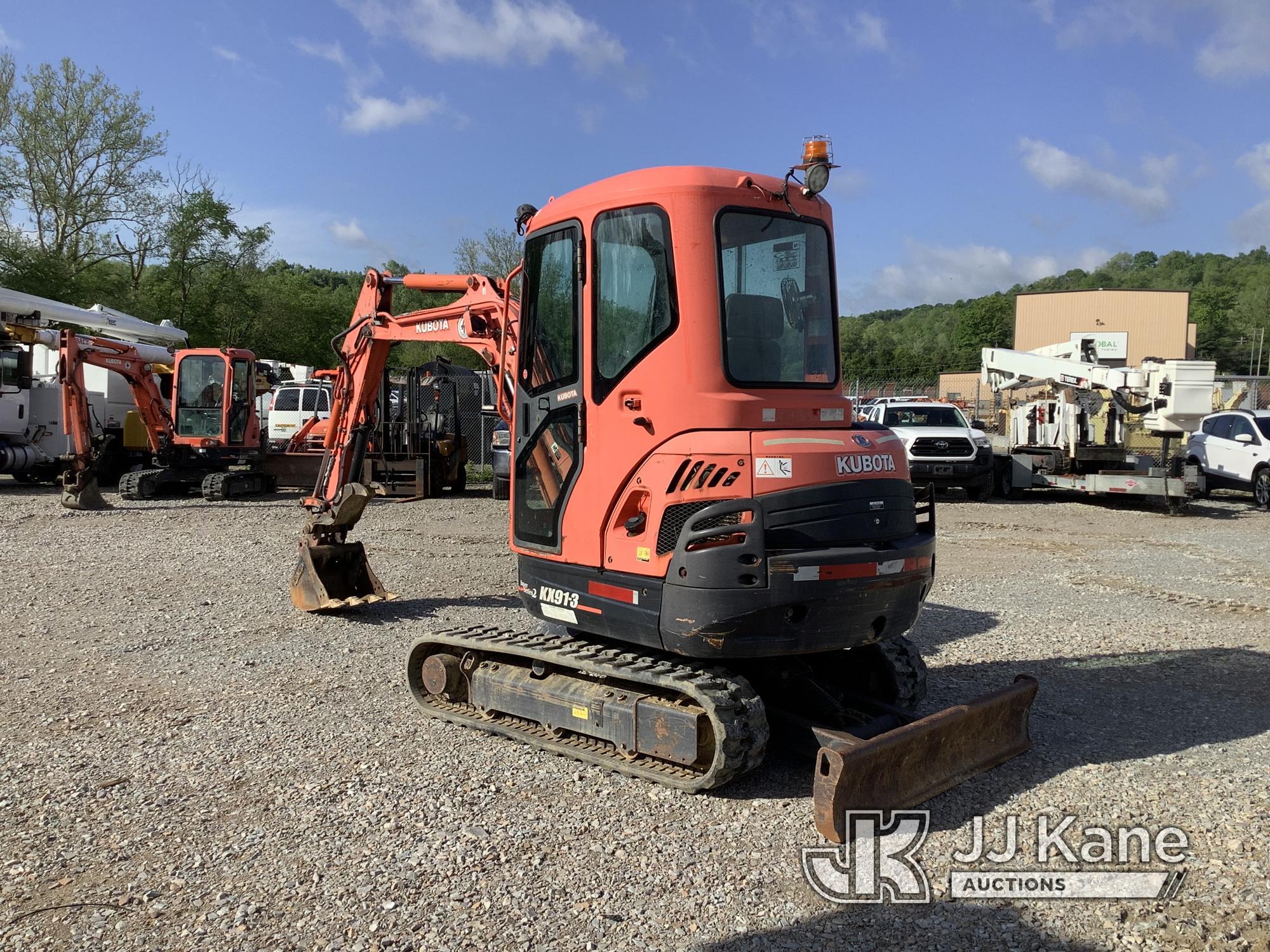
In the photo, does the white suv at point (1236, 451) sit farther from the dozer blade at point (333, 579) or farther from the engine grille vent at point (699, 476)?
the engine grille vent at point (699, 476)

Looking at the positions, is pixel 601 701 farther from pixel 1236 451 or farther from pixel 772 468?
pixel 1236 451

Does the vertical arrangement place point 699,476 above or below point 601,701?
above

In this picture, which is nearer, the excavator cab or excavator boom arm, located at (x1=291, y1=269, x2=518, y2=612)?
excavator boom arm, located at (x1=291, y1=269, x2=518, y2=612)

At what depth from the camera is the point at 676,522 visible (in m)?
4.78

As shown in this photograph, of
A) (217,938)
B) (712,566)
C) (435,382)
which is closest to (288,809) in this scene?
(217,938)

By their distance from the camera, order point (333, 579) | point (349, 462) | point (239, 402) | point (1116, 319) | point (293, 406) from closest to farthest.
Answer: point (349, 462) < point (333, 579) < point (239, 402) < point (293, 406) < point (1116, 319)

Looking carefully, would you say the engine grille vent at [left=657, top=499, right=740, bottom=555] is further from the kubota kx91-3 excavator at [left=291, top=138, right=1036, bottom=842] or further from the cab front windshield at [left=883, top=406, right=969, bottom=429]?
the cab front windshield at [left=883, top=406, right=969, bottom=429]

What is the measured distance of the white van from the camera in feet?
77.6

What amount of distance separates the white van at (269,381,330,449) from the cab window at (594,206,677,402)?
774 inches

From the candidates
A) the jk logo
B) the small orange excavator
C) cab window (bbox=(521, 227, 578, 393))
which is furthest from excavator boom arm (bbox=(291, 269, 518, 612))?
the small orange excavator

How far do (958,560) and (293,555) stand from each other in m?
8.16

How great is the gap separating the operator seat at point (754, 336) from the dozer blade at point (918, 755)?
70.9 inches

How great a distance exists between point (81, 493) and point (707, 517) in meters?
A: 15.1

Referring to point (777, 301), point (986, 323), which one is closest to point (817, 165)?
point (777, 301)
